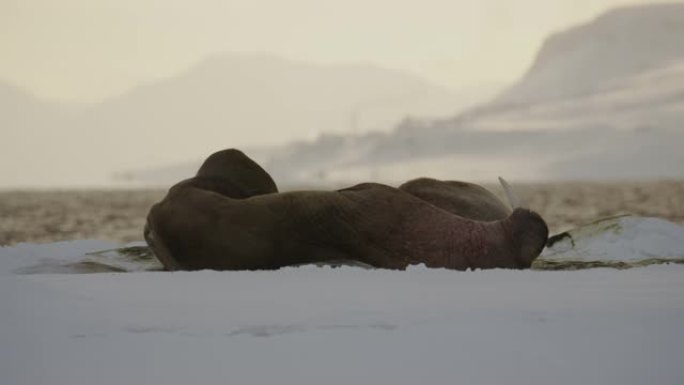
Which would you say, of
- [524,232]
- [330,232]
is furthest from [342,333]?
[524,232]

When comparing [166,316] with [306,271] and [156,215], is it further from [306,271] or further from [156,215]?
[156,215]

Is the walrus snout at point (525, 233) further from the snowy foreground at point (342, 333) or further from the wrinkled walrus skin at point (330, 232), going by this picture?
the snowy foreground at point (342, 333)

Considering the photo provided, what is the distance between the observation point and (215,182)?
23.2ft

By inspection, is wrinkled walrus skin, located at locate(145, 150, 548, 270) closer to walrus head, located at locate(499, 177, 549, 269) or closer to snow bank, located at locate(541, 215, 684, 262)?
walrus head, located at locate(499, 177, 549, 269)

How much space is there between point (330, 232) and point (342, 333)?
8.71ft

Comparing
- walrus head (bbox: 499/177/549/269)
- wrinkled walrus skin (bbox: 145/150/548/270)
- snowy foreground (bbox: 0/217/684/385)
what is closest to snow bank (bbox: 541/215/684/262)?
walrus head (bbox: 499/177/549/269)

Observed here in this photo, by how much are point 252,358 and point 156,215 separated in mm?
3265

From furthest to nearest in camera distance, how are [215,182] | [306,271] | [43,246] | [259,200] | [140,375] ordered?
[43,246]
[215,182]
[259,200]
[306,271]
[140,375]

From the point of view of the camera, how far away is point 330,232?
6.40m

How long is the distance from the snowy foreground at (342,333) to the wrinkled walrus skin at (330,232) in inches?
54.1

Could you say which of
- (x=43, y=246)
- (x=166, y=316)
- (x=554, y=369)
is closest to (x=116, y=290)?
(x=166, y=316)

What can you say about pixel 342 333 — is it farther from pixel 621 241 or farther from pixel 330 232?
pixel 621 241

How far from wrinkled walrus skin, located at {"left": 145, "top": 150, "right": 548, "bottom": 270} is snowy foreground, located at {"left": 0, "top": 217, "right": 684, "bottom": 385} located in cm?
138

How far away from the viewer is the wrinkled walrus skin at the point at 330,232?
6375 mm
